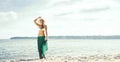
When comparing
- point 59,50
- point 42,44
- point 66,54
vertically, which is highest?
point 42,44

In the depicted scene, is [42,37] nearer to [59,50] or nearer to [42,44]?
[42,44]

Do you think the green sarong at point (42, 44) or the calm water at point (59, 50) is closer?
the green sarong at point (42, 44)

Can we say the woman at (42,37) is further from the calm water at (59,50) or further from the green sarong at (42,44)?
the calm water at (59,50)

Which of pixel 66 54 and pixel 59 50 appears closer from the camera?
pixel 66 54

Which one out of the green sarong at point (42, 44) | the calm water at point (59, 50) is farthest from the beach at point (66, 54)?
the green sarong at point (42, 44)

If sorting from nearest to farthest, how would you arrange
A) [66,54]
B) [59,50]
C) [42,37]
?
[42,37] < [66,54] < [59,50]

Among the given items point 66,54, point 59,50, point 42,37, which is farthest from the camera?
point 59,50

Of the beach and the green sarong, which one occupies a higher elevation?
the green sarong

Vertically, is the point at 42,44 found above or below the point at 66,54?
above

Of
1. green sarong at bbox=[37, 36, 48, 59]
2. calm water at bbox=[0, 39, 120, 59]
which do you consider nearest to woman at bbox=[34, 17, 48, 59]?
green sarong at bbox=[37, 36, 48, 59]

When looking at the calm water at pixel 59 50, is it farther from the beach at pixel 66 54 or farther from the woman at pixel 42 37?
the woman at pixel 42 37

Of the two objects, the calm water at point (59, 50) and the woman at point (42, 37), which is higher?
the woman at point (42, 37)

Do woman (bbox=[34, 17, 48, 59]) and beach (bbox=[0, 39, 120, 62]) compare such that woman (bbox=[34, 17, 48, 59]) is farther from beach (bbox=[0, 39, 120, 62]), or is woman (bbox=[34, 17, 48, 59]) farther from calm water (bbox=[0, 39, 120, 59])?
calm water (bbox=[0, 39, 120, 59])

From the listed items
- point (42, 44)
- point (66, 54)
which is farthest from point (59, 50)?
point (42, 44)
